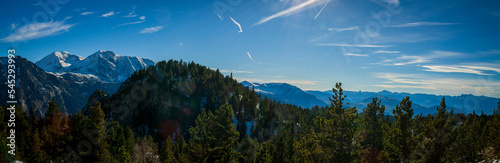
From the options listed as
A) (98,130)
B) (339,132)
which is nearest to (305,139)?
(339,132)

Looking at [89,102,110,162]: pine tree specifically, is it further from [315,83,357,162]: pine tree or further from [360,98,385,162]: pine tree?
[360,98,385,162]: pine tree

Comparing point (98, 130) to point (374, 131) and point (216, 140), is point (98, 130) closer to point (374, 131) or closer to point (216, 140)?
point (216, 140)

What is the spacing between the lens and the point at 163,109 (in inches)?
5340

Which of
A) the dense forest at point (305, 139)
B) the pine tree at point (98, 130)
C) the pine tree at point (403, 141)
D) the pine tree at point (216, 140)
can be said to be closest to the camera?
the dense forest at point (305, 139)

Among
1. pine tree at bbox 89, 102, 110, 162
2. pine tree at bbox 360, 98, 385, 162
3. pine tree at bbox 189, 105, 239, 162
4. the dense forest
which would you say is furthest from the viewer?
pine tree at bbox 360, 98, 385, 162

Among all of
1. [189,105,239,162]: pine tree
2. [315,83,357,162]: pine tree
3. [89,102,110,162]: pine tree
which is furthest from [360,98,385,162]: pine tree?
[89,102,110,162]: pine tree

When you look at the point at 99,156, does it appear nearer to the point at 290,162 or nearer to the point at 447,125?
the point at 290,162

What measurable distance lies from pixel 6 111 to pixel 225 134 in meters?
42.7

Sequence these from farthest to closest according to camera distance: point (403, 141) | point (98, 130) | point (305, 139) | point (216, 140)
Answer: point (98, 130)
point (216, 140)
point (305, 139)
point (403, 141)

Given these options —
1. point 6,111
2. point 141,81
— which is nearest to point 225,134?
point 6,111

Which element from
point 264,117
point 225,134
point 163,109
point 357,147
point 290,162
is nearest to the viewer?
point 357,147

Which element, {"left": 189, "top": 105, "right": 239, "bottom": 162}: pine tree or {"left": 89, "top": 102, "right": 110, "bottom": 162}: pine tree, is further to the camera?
{"left": 89, "top": 102, "right": 110, "bottom": 162}: pine tree

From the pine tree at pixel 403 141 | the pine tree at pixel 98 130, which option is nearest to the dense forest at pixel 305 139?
the pine tree at pixel 403 141

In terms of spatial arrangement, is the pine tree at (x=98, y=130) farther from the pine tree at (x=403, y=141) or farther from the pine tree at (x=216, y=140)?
the pine tree at (x=403, y=141)
